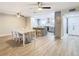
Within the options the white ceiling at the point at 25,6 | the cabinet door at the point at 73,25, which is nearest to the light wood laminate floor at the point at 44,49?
the cabinet door at the point at 73,25

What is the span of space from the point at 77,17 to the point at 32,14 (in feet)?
2.82

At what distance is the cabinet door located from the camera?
1.82m

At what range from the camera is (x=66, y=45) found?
6.53ft

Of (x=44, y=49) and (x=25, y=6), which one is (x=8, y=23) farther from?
(x=44, y=49)

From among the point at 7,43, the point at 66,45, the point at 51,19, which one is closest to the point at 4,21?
the point at 7,43

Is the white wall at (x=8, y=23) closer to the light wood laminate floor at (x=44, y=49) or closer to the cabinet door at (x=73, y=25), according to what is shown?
the light wood laminate floor at (x=44, y=49)

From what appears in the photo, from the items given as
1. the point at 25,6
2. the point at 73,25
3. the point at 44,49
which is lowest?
the point at 44,49

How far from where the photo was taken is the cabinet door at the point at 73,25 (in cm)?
182

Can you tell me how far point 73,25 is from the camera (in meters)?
1.89

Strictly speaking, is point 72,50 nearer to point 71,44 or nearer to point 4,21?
point 71,44

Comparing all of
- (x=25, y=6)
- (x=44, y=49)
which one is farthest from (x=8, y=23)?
(x=44, y=49)

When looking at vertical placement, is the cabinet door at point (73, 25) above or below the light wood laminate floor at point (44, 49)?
above

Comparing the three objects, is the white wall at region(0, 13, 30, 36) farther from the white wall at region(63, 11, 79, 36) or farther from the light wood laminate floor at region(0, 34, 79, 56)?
the white wall at region(63, 11, 79, 36)

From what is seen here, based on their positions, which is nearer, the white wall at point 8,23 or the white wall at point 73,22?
the white wall at point 73,22
